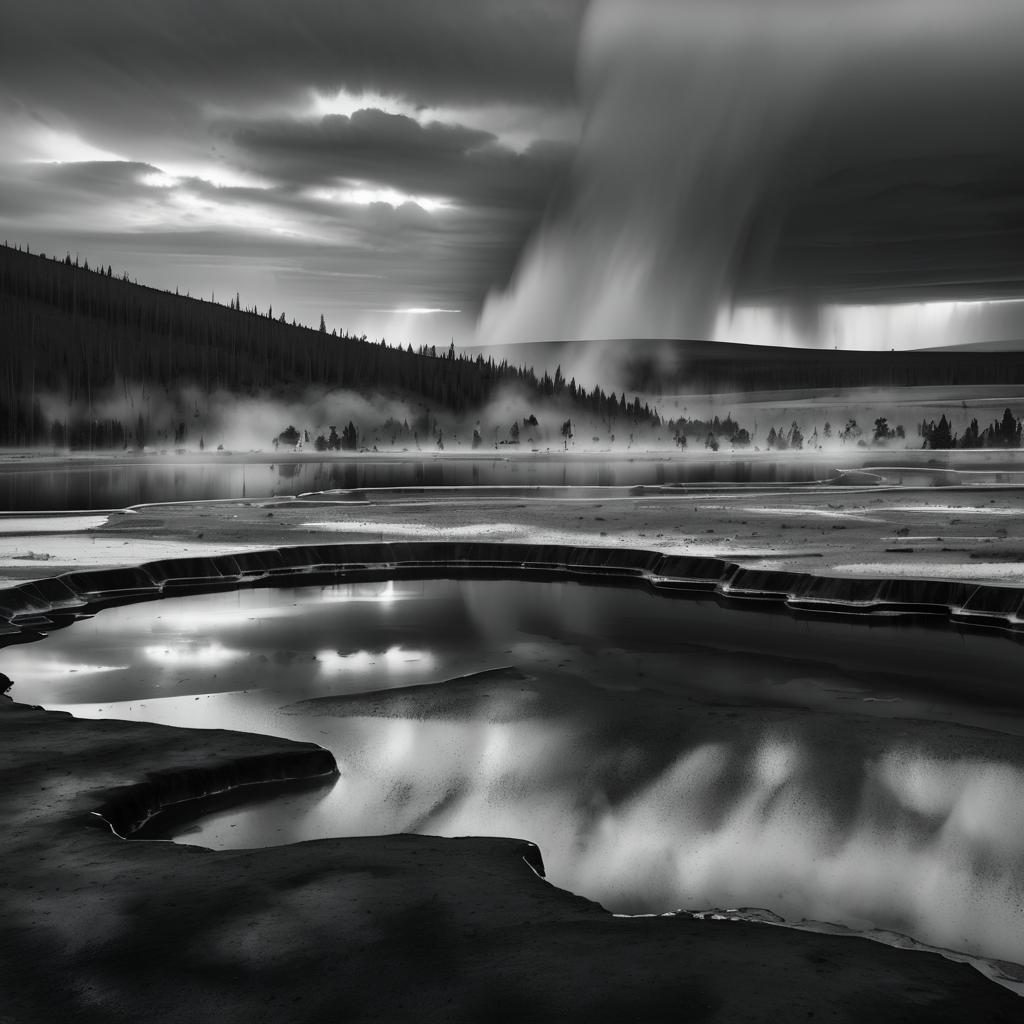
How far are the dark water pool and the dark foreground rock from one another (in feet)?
6.28

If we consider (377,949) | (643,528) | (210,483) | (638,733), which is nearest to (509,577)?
(643,528)

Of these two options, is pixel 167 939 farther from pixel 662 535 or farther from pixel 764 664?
pixel 662 535

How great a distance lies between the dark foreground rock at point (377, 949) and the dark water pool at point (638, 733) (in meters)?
1.91

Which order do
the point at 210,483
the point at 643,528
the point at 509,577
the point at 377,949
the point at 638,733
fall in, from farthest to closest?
1. the point at 210,483
2. the point at 643,528
3. the point at 509,577
4. the point at 638,733
5. the point at 377,949

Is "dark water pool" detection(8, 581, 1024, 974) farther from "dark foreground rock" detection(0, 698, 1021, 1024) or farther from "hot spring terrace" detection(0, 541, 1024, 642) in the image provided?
"dark foreground rock" detection(0, 698, 1021, 1024)

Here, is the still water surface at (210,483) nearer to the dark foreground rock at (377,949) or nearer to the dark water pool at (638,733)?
the dark water pool at (638,733)

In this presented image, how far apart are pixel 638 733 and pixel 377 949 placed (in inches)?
413

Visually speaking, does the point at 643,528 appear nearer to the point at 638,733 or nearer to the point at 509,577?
the point at 509,577

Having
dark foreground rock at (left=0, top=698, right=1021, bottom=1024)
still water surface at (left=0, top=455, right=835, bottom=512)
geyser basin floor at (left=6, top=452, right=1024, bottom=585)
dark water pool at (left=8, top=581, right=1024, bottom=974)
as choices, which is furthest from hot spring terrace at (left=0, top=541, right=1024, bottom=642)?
still water surface at (left=0, top=455, right=835, bottom=512)

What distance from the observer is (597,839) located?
14.7 meters

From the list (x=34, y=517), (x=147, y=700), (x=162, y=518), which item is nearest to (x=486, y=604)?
(x=147, y=700)

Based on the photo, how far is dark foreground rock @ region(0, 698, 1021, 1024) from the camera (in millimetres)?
8703

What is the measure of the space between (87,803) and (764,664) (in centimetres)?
1601

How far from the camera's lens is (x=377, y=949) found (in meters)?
9.68
